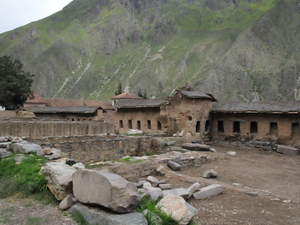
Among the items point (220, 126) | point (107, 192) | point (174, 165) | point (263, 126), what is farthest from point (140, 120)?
point (107, 192)

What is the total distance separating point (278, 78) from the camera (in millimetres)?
78375

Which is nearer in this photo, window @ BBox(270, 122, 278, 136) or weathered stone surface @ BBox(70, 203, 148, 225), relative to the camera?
weathered stone surface @ BBox(70, 203, 148, 225)

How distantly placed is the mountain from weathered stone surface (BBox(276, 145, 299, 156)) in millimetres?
56658

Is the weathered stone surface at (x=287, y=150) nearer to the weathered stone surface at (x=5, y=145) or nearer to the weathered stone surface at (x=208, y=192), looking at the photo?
the weathered stone surface at (x=208, y=192)

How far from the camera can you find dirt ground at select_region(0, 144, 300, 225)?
540 cm

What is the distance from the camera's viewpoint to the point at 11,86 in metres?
35.6

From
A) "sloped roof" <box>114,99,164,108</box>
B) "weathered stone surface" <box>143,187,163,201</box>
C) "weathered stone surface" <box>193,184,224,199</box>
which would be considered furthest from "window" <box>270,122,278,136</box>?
"weathered stone surface" <box>143,187,163,201</box>

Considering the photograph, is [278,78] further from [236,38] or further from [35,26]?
[35,26]

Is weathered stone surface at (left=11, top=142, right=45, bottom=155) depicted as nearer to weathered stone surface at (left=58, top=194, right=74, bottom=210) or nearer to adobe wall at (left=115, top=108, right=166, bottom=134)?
weathered stone surface at (left=58, top=194, right=74, bottom=210)

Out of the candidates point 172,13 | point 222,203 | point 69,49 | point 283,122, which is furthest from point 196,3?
point 222,203

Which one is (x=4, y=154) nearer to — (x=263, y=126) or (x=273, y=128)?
(x=263, y=126)

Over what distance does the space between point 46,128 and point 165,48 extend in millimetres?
95871

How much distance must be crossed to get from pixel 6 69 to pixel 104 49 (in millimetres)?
82093

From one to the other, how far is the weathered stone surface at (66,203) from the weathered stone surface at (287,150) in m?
14.5
